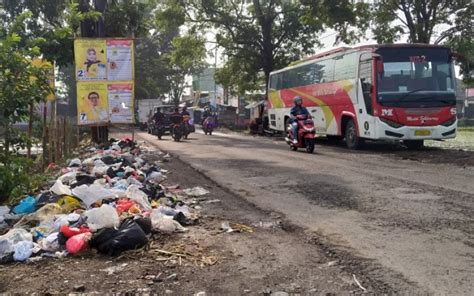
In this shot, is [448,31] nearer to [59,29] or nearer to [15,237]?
[59,29]

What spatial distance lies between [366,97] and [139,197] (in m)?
10.5

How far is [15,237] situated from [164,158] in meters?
9.39

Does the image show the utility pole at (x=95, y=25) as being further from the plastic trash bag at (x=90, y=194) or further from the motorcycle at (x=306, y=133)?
the plastic trash bag at (x=90, y=194)

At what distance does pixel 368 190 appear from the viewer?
799 centimetres

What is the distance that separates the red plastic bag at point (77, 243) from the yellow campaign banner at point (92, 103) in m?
11.1

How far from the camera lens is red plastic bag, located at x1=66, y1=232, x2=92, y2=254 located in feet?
15.8

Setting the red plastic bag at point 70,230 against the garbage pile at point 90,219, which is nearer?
the garbage pile at point 90,219


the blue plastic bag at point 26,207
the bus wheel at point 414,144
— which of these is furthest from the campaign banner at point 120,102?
the blue plastic bag at point 26,207

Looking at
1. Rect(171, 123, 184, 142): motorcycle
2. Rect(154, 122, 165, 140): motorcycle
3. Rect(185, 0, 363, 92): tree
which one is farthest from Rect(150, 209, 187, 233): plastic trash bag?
Rect(185, 0, 363, 92): tree

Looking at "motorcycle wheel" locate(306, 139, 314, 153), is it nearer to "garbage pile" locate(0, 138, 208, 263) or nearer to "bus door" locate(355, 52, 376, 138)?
"bus door" locate(355, 52, 376, 138)

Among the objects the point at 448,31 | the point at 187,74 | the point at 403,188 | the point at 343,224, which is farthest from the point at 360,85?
the point at 187,74

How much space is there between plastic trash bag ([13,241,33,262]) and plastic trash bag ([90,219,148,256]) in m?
0.56

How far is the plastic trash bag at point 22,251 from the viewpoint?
185 inches

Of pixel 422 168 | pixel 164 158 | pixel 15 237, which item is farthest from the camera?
pixel 164 158
